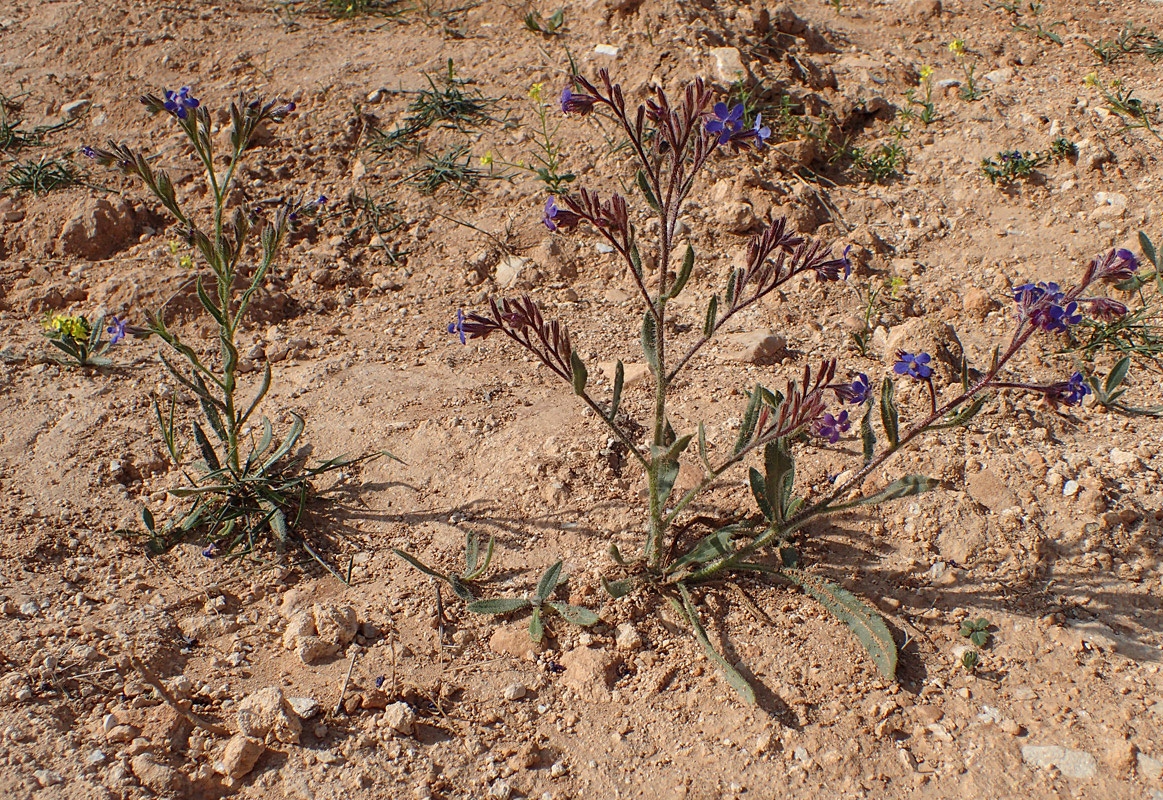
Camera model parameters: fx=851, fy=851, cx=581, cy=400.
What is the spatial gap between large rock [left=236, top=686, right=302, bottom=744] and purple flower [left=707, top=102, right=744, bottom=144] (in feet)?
6.17

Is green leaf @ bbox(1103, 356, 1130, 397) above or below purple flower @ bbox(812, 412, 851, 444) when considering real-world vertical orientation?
below

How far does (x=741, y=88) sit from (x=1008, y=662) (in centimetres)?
330

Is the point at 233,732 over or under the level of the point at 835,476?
under

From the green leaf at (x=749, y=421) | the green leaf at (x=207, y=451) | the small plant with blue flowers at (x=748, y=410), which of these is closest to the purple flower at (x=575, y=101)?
the small plant with blue flowers at (x=748, y=410)

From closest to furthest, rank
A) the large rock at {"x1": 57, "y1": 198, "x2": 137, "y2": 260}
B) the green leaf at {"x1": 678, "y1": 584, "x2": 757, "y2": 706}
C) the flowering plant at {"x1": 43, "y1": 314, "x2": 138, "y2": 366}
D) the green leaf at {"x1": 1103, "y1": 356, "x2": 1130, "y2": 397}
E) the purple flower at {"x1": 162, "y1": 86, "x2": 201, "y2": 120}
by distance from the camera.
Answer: the green leaf at {"x1": 678, "y1": 584, "x2": 757, "y2": 706}, the purple flower at {"x1": 162, "y1": 86, "x2": 201, "y2": 120}, the green leaf at {"x1": 1103, "y1": 356, "x2": 1130, "y2": 397}, the flowering plant at {"x1": 43, "y1": 314, "x2": 138, "y2": 366}, the large rock at {"x1": 57, "y1": 198, "x2": 137, "y2": 260}

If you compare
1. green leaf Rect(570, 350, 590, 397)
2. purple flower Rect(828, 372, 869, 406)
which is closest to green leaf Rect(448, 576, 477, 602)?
green leaf Rect(570, 350, 590, 397)

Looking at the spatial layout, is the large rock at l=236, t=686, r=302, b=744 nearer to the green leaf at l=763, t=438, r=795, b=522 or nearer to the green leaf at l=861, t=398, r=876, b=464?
the green leaf at l=763, t=438, r=795, b=522

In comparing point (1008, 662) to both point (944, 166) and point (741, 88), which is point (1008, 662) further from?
point (741, 88)

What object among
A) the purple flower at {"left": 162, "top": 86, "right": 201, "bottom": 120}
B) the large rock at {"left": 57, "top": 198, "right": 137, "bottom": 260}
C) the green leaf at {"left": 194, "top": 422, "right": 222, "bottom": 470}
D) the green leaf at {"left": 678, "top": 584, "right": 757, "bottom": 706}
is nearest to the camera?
the green leaf at {"left": 678, "top": 584, "right": 757, "bottom": 706}

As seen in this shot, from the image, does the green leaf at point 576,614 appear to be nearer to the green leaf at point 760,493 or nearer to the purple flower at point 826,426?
the green leaf at point 760,493

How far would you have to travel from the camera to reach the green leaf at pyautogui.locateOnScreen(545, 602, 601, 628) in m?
2.52

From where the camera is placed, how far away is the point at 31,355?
3.60m

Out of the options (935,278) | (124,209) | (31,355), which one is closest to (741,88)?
(935,278)

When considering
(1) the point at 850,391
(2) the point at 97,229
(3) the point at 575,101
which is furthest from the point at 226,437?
(1) the point at 850,391
